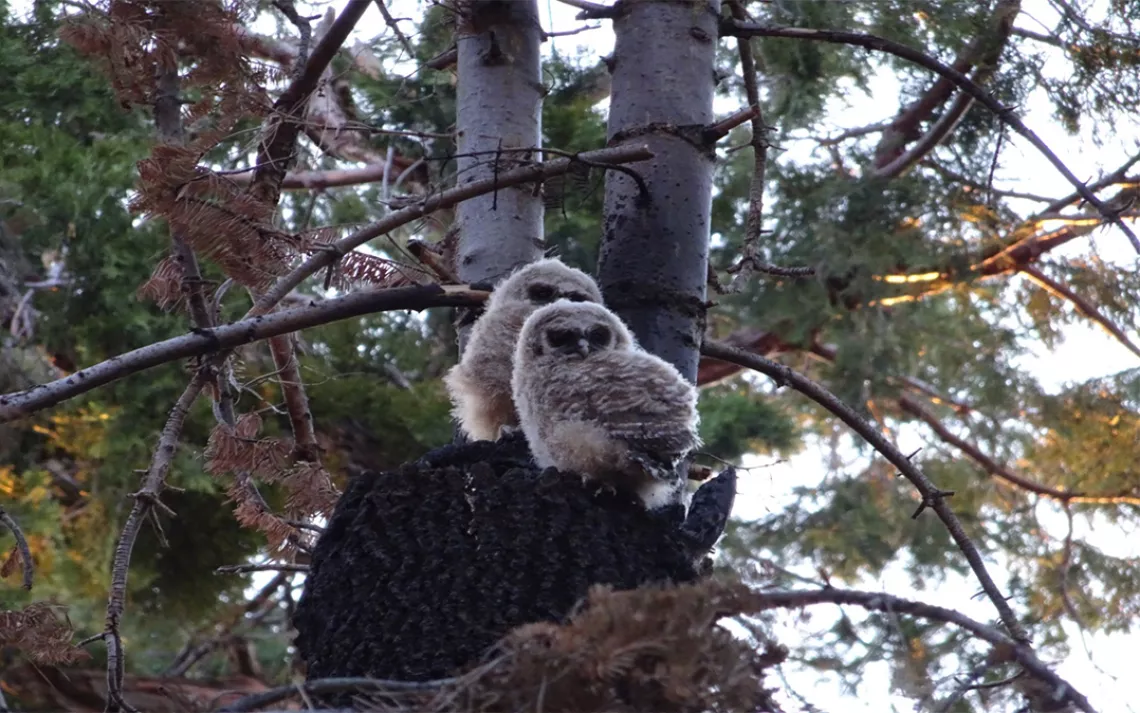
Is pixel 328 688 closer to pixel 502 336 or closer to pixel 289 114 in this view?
pixel 502 336

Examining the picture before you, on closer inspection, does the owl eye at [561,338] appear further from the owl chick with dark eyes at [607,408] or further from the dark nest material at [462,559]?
the dark nest material at [462,559]

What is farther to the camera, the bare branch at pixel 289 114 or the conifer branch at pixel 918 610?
the bare branch at pixel 289 114

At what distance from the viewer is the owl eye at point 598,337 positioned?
Result: 2.48 m

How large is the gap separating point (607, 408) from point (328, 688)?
840 mm

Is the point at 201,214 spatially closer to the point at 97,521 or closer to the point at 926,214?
the point at 97,521

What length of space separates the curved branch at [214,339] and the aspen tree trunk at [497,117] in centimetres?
67

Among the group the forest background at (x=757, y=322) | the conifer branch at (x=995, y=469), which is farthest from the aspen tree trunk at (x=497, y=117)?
the conifer branch at (x=995, y=469)

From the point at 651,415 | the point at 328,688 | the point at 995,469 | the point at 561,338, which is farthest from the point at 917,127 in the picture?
the point at 328,688

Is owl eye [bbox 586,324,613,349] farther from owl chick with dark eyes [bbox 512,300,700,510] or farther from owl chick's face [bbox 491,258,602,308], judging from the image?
owl chick's face [bbox 491,258,602,308]

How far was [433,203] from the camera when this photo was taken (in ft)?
8.75

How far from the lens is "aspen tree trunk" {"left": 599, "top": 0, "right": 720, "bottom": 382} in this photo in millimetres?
2777

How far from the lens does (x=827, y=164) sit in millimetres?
8297

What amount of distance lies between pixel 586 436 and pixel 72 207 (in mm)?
4315

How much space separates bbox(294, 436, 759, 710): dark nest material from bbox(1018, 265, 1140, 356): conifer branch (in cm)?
595
